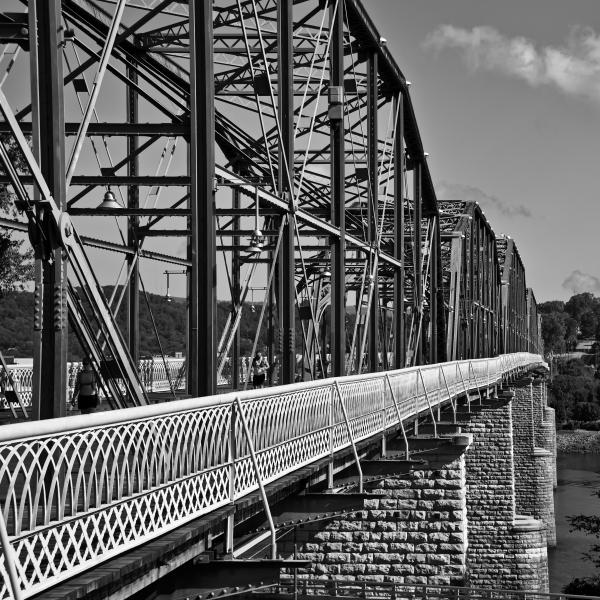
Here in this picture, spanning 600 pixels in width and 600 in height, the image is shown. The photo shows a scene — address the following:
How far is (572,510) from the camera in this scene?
2975 inches

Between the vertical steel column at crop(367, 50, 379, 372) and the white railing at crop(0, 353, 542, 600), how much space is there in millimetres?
9867

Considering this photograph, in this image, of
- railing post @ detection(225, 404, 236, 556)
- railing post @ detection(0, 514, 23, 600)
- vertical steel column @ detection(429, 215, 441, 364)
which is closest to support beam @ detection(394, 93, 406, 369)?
vertical steel column @ detection(429, 215, 441, 364)

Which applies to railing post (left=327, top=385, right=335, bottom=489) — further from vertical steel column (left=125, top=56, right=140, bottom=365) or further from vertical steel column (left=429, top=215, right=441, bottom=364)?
vertical steel column (left=429, top=215, right=441, bottom=364)

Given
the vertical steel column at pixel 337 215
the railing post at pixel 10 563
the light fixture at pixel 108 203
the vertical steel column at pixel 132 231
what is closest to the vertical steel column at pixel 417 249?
the vertical steel column at pixel 337 215

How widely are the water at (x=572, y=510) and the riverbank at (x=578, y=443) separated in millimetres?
7354

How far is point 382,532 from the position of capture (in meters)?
24.3

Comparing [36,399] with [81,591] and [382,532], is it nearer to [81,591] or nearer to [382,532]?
[81,591]

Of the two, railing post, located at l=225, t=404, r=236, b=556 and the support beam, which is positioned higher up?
the support beam

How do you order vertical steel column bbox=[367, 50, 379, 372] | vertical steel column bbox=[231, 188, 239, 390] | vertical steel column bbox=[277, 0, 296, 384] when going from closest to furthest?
vertical steel column bbox=[277, 0, 296, 384] → vertical steel column bbox=[367, 50, 379, 372] → vertical steel column bbox=[231, 188, 239, 390]

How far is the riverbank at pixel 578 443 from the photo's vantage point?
13762 cm

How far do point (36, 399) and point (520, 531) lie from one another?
3374cm

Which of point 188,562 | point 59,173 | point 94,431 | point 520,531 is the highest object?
point 59,173

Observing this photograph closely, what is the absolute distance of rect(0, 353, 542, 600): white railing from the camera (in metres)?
7.26

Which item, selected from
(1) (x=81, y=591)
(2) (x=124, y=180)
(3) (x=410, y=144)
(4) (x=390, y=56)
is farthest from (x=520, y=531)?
(1) (x=81, y=591)
